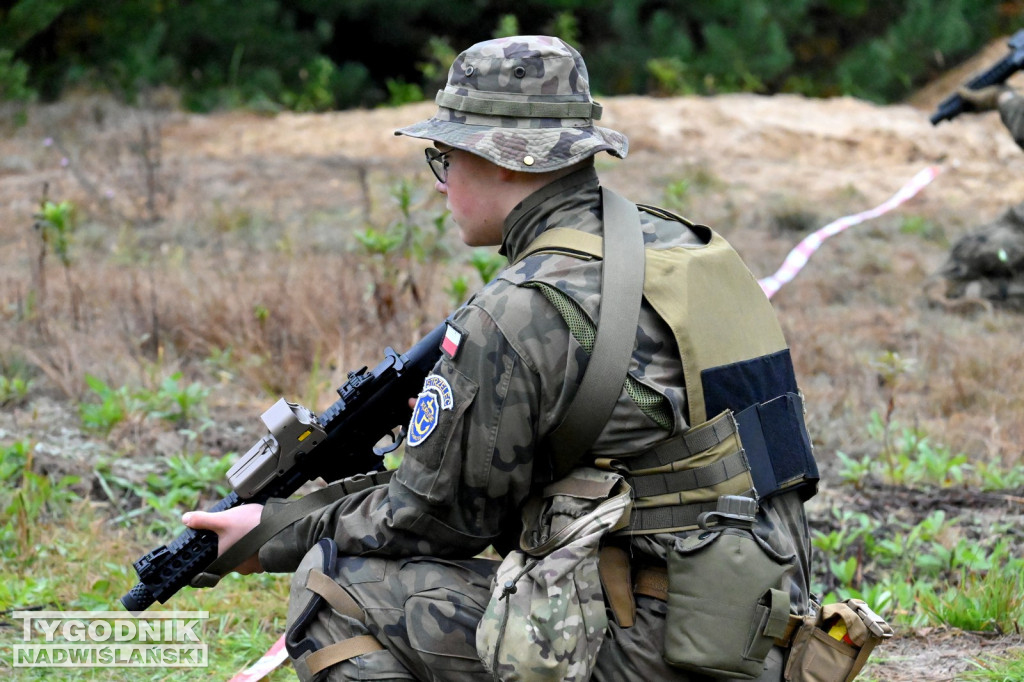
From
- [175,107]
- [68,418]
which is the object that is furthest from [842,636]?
[175,107]

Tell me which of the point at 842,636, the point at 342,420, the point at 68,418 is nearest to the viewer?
the point at 842,636

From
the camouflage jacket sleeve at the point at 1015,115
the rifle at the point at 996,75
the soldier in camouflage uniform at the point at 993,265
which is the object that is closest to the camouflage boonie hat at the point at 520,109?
the camouflage jacket sleeve at the point at 1015,115

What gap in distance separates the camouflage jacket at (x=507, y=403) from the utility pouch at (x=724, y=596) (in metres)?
0.21

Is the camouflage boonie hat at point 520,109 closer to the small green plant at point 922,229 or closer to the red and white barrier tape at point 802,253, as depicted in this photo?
the red and white barrier tape at point 802,253

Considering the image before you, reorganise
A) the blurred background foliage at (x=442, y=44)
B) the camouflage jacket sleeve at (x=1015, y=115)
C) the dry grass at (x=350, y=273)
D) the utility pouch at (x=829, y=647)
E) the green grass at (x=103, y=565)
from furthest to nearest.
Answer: the blurred background foliage at (x=442, y=44) → the camouflage jacket sleeve at (x=1015, y=115) → the dry grass at (x=350, y=273) → the green grass at (x=103, y=565) → the utility pouch at (x=829, y=647)

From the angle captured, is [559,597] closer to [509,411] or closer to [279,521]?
[509,411]

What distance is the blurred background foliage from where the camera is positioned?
15.0m

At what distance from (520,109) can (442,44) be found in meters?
13.3

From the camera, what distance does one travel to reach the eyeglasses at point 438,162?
8.25ft

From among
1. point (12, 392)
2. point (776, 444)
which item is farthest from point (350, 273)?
point (776, 444)

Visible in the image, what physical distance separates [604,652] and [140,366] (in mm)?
3638

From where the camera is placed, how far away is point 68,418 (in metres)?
4.99

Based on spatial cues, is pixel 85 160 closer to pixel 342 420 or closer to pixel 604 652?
pixel 342 420

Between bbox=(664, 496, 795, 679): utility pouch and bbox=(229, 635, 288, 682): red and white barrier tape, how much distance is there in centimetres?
129
